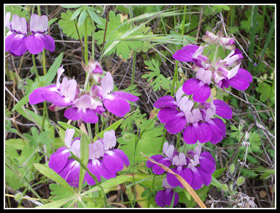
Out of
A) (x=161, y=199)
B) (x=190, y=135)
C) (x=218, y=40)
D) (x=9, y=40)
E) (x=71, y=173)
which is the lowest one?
(x=161, y=199)

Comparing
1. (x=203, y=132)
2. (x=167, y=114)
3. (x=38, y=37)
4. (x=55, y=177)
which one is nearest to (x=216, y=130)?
(x=203, y=132)

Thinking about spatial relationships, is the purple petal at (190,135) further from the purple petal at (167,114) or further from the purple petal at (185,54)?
the purple petal at (185,54)

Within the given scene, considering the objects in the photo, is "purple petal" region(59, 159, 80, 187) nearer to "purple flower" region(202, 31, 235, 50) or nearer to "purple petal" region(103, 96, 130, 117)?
"purple petal" region(103, 96, 130, 117)

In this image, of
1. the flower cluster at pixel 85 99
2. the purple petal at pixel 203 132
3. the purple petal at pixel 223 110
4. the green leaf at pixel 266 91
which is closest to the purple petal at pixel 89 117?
the flower cluster at pixel 85 99

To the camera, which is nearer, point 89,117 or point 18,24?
point 89,117

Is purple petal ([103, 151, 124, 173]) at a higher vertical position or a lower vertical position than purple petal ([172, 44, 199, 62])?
lower

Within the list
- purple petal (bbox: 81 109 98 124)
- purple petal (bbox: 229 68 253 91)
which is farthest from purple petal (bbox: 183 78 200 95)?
purple petal (bbox: 81 109 98 124)

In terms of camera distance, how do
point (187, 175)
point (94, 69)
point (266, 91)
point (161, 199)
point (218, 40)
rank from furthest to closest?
point (266, 91), point (161, 199), point (187, 175), point (218, 40), point (94, 69)

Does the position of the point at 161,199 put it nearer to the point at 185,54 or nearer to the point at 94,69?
the point at 185,54

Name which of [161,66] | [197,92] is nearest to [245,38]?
[161,66]
